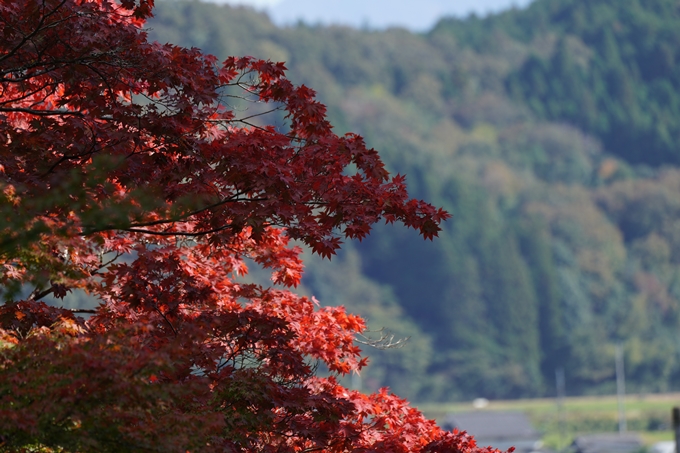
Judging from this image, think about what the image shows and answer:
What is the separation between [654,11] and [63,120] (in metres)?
165

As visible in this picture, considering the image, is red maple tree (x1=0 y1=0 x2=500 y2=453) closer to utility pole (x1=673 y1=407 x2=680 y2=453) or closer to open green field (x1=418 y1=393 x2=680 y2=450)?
utility pole (x1=673 y1=407 x2=680 y2=453)

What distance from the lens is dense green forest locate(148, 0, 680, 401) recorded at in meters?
99.1

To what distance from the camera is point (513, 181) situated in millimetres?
125000

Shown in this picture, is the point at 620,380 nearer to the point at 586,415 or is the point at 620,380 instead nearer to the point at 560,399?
the point at 560,399

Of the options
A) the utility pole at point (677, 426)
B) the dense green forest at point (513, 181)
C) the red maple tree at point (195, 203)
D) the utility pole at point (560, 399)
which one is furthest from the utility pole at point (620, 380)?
the red maple tree at point (195, 203)

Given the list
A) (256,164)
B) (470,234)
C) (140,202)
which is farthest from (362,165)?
(470,234)

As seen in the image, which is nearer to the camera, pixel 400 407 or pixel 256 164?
pixel 256 164

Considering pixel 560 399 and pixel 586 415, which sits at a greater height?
pixel 560 399

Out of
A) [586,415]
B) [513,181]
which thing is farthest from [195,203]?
[513,181]

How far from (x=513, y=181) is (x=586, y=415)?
46102 mm

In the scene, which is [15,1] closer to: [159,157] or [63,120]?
[63,120]

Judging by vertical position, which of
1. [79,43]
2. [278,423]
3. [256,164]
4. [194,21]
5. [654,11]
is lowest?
[278,423]

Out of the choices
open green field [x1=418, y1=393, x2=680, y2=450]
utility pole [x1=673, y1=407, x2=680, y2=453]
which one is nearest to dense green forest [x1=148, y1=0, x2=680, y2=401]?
open green field [x1=418, y1=393, x2=680, y2=450]

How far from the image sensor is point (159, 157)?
7.66 metres
